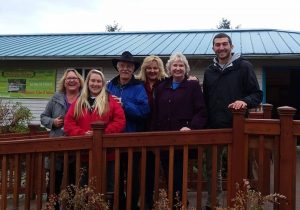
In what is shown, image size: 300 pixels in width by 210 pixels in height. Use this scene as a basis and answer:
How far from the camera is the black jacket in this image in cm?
404

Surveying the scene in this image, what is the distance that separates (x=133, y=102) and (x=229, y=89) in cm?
97

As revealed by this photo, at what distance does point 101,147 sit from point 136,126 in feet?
2.18

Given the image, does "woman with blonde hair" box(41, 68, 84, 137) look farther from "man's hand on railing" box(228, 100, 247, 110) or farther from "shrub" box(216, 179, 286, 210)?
"shrub" box(216, 179, 286, 210)

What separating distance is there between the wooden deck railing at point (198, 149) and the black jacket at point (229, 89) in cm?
36

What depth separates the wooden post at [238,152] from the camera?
3.68m

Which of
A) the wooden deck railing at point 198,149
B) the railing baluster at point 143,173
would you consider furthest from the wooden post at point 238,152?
the railing baluster at point 143,173

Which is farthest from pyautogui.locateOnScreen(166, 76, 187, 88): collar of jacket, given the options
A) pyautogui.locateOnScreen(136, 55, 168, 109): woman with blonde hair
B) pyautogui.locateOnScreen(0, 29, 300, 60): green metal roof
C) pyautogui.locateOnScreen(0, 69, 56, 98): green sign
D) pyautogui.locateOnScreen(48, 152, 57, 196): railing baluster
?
pyautogui.locateOnScreen(0, 69, 56, 98): green sign

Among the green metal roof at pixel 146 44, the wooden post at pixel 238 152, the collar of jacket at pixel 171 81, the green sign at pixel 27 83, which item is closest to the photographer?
the wooden post at pixel 238 152

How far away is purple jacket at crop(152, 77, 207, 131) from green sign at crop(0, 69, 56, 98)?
32.2 feet

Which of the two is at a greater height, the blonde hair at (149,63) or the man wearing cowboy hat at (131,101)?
the blonde hair at (149,63)

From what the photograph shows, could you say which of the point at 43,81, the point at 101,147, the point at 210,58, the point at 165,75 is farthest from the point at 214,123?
the point at 43,81

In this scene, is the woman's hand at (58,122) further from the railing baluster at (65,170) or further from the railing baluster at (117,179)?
the railing baluster at (117,179)

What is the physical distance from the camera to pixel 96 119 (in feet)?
13.5

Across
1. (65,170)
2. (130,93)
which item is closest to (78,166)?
(65,170)
